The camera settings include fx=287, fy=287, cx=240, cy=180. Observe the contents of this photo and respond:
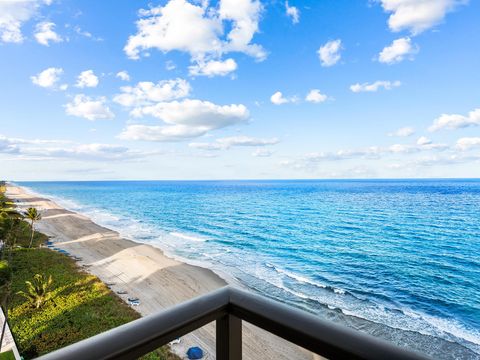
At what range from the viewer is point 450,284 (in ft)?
43.4

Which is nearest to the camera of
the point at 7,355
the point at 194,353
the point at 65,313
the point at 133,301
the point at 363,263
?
the point at 7,355

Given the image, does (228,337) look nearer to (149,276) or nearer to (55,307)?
(55,307)

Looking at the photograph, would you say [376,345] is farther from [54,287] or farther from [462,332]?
[54,287]

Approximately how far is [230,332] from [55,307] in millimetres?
11659

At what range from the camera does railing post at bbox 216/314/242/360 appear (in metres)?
0.68

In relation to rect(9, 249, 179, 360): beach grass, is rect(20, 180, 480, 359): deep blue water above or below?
below

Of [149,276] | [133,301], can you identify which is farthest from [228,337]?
[149,276]

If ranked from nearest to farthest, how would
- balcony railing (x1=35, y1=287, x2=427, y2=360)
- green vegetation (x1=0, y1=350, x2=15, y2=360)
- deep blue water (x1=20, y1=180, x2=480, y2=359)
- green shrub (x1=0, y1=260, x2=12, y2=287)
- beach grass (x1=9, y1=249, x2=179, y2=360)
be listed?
balcony railing (x1=35, y1=287, x2=427, y2=360) → green vegetation (x1=0, y1=350, x2=15, y2=360) → beach grass (x1=9, y1=249, x2=179, y2=360) → green shrub (x1=0, y1=260, x2=12, y2=287) → deep blue water (x1=20, y1=180, x2=480, y2=359)

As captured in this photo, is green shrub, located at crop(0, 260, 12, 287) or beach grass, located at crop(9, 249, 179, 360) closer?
beach grass, located at crop(9, 249, 179, 360)

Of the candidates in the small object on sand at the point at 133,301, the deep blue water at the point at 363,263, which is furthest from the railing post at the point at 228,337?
the small object on sand at the point at 133,301

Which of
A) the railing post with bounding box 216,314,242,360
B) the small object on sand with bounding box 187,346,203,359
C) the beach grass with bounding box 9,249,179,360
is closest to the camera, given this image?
the railing post with bounding box 216,314,242,360

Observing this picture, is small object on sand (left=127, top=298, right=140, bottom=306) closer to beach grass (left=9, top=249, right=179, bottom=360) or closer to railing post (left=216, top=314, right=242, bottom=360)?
beach grass (left=9, top=249, right=179, bottom=360)

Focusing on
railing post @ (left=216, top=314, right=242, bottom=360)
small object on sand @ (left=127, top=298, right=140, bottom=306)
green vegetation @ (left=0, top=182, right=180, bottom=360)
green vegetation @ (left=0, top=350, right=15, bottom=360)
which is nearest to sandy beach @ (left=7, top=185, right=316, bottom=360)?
small object on sand @ (left=127, top=298, right=140, bottom=306)

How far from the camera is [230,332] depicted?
0.68 meters
